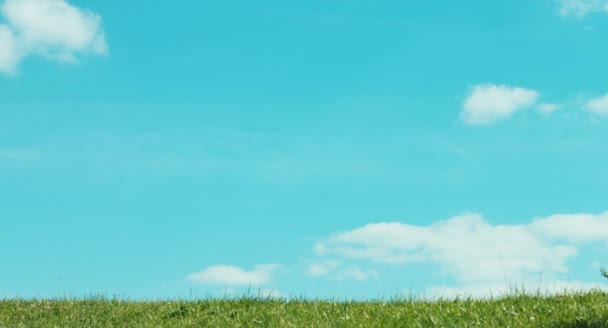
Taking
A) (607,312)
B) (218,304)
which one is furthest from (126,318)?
(607,312)

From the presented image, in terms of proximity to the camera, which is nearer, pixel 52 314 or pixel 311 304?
pixel 311 304

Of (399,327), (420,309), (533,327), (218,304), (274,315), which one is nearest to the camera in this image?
(533,327)

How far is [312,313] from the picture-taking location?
58.9ft

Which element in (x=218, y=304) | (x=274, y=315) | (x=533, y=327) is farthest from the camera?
(x=218, y=304)

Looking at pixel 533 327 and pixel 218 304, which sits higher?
pixel 218 304

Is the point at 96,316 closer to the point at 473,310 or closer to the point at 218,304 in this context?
the point at 218,304

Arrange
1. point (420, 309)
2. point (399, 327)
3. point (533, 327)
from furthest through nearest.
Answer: point (420, 309), point (399, 327), point (533, 327)

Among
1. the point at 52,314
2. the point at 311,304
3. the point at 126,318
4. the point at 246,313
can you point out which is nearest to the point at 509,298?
the point at 311,304

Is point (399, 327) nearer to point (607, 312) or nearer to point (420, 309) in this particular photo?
point (420, 309)

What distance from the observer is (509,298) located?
17.3 meters

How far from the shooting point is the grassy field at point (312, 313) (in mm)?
15289

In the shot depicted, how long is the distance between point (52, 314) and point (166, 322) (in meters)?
3.94

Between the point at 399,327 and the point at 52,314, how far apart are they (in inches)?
389

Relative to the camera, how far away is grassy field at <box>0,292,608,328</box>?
50.2ft
